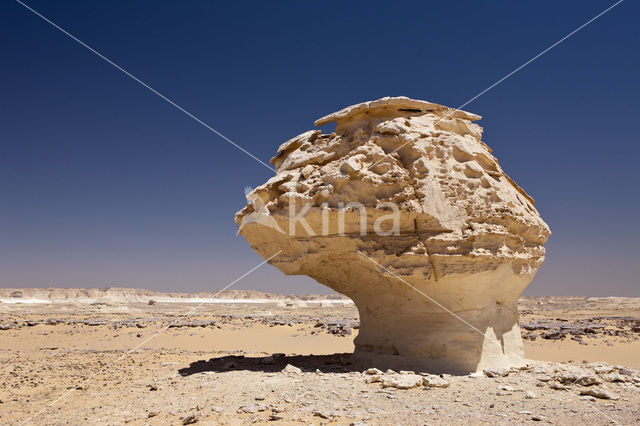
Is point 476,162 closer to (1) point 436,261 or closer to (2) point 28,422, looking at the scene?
(1) point 436,261

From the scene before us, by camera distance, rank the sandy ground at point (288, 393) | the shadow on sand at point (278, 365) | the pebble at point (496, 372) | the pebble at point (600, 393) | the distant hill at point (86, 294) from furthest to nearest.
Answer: the distant hill at point (86, 294), the shadow on sand at point (278, 365), the pebble at point (496, 372), the pebble at point (600, 393), the sandy ground at point (288, 393)

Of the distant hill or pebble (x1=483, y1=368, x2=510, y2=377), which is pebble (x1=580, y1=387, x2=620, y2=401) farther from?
the distant hill

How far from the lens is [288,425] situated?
4684 millimetres

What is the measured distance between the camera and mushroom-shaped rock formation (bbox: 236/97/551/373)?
7.21 m

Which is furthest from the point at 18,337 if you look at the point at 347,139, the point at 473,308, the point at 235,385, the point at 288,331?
the point at 473,308

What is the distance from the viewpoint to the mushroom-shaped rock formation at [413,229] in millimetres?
7207

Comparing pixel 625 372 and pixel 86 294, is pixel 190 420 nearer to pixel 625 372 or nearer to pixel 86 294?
pixel 625 372

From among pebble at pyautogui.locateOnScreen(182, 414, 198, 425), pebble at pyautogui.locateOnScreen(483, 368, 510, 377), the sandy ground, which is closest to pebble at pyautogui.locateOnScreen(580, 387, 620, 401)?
the sandy ground

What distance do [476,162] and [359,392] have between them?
14.7ft

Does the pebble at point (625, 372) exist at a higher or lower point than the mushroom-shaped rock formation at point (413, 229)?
lower

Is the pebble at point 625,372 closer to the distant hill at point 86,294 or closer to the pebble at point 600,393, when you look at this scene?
the pebble at point 600,393

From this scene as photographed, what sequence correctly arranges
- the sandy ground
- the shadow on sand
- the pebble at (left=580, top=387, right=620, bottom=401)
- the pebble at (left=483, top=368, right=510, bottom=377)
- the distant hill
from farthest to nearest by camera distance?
the distant hill, the shadow on sand, the pebble at (left=483, top=368, right=510, bottom=377), the pebble at (left=580, top=387, right=620, bottom=401), the sandy ground

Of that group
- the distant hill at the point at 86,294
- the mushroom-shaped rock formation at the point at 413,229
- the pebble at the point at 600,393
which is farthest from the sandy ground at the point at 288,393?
the distant hill at the point at 86,294

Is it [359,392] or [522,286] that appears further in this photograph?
[522,286]
